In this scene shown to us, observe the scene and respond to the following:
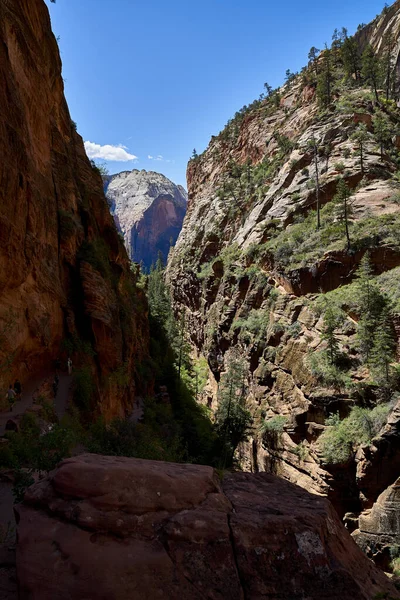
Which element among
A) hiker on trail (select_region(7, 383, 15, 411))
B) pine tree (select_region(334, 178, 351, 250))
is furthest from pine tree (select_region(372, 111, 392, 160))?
hiker on trail (select_region(7, 383, 15, 411))

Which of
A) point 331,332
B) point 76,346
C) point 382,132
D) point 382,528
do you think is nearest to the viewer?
point 382,528

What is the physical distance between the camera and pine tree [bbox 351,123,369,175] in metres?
38.2

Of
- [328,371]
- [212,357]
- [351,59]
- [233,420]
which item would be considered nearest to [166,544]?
[328,371]

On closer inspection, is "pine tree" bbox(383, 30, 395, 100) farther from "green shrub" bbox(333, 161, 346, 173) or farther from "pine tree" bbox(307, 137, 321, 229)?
"green shrub" bbox(333, 161, 346, 173)

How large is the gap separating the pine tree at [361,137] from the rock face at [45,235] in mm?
32617

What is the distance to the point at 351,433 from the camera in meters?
20.4

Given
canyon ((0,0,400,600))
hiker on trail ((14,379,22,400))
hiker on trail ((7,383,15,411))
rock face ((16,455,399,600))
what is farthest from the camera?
hiker on trail ((14,379,22,400))

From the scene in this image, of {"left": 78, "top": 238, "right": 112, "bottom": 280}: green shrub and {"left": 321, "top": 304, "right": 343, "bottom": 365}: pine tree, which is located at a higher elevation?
{"left": 78, "top": 238, "right": 112, "bottom": 280}: green shrub

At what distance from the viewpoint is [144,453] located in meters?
11.4

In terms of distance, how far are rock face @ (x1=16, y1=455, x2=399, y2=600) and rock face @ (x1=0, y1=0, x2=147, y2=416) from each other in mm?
9434

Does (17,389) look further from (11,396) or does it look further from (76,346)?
(76,346)

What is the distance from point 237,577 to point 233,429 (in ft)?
92.5

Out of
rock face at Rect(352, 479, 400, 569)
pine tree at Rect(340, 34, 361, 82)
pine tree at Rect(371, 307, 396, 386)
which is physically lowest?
rock face at Rect(352, 479, 400, 569)

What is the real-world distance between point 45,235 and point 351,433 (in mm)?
22789
